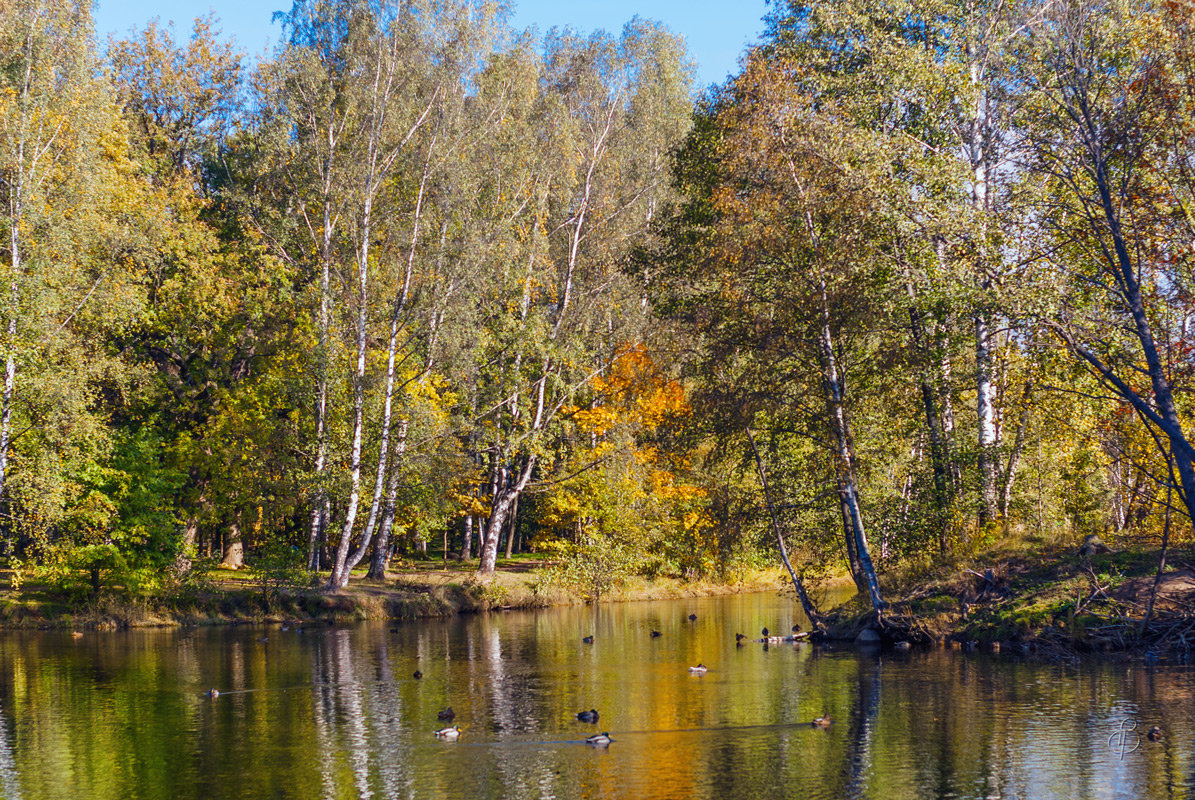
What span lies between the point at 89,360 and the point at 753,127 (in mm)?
26751

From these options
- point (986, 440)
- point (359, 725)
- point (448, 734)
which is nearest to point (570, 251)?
point (986, 440)

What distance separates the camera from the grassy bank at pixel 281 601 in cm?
3909

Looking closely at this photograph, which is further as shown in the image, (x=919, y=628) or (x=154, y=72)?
(x=154, y=72)

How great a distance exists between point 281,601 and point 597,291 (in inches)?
729

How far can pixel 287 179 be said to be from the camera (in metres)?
45.0

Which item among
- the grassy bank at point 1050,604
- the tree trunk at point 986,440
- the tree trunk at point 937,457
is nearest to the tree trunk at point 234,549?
the grassy bank at point 1050,604

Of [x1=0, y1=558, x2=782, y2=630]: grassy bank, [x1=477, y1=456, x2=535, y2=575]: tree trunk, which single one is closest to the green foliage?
[x1=0, y1=558, x2=782, y2=630]: grassy bank

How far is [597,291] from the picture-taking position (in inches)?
Answer: 1874

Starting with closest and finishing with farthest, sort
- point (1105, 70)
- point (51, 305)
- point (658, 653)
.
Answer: point (1105, 70) < point (658, 653) < point (51, 305)

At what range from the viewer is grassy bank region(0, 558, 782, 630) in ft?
128

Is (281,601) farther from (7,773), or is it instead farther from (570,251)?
(7,773)

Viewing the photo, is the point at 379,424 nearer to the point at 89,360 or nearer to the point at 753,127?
the point at 89,360

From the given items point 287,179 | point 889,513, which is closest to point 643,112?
point 287,179

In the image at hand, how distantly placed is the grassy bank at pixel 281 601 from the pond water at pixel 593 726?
30.7 ft
